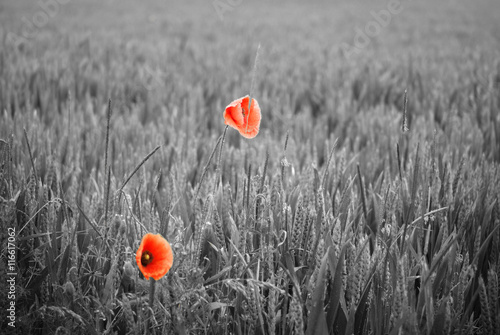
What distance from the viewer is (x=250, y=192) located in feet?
3.56

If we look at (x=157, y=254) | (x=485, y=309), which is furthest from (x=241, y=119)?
(x=485, y=309)

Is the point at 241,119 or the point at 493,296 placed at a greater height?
the point at 241,119

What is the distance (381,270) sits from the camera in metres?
0.89

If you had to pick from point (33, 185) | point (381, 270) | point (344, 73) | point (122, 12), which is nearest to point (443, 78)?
point (344, 73)

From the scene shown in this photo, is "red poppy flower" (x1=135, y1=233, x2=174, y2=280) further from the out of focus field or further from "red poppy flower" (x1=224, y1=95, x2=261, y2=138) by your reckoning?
"red poppy flower" (x1=224, y1=95, x2=261, y2=138)

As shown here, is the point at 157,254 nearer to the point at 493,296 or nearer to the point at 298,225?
the point at 298,225

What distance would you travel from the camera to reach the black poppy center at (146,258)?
701 mm

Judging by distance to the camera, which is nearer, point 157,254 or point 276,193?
point 157,254

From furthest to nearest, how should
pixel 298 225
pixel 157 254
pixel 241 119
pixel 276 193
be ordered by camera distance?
pixel 276 193, pixel 298 225, pixel 241 119, pixel 157 254

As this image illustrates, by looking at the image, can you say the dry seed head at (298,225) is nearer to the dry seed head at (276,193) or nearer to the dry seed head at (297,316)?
the dry seed head at (276,193)

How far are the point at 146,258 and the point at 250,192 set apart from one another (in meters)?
0.43

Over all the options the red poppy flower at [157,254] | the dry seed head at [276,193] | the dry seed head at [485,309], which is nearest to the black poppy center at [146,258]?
the red poppy flower at [157,254]

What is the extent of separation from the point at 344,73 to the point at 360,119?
1327 mm

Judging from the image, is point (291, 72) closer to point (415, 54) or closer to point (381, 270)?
point (415, 54)
